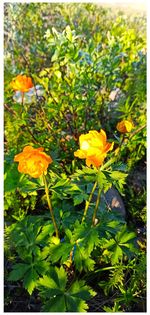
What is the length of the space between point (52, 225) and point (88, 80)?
3.27 ft

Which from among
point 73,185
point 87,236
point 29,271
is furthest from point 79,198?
point 29,271

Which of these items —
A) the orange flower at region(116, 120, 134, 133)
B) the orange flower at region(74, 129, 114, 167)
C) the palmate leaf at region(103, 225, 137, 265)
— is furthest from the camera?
the orange flower at region(116, 120, 134, 133)

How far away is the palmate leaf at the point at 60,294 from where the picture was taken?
4.47 feet

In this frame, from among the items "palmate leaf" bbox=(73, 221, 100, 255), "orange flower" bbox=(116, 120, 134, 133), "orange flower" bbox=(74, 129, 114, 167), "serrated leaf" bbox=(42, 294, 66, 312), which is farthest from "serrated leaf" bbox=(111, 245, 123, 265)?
"orange flower" bbox=(116, 120, 134, 133)

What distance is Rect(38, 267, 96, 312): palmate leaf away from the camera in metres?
1.36

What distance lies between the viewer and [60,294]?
4.57ft

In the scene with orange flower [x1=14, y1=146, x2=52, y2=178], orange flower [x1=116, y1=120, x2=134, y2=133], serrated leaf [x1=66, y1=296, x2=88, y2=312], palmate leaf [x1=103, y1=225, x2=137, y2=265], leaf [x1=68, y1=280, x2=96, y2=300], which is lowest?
serrated leaf [x1=66, y1=296, x2=88, y2=312]

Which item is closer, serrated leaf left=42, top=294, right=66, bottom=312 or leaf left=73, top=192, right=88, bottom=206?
serrated leaf left=42, top=294, right=66, bottom=312

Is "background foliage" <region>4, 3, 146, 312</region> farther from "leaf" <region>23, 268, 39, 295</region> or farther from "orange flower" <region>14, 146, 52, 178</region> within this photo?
"orange flower" <region>14, 146, 52, 178</region>

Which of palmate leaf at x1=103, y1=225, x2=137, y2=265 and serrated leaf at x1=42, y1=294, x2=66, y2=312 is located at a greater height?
palmate leaf at x1=103, y1=225, x2=137, y2=265

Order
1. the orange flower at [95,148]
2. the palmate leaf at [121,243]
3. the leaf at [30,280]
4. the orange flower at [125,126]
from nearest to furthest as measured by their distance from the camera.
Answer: the orange flower at [95,148], the leaf at [30,280], the palmate leaf at [121,243], the orange flower at [125,126]

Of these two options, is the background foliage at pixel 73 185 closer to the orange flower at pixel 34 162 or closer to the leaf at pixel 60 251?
the leaf at pixel 60 251

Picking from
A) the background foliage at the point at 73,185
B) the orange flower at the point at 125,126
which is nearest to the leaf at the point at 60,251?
the background foliage at the point at 73,185

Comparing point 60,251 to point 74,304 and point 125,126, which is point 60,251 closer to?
point 74,304
